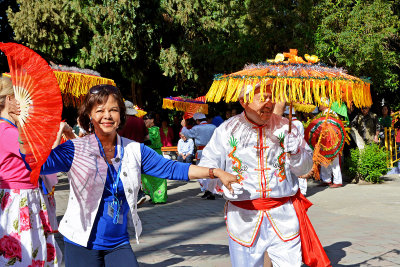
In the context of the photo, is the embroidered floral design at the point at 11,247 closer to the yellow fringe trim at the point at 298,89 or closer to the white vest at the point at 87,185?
the white vest at the point at 87,185

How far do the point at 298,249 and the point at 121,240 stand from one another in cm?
139

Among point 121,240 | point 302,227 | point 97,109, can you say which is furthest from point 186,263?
point 97,109

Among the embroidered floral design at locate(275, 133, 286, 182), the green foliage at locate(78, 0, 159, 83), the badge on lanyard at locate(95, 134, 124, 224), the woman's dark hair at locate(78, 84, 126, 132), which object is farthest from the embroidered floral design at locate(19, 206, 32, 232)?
the green foliage at locate(78, 0, 159, 83)

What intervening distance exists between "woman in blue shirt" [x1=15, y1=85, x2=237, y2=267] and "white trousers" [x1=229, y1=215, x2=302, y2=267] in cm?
71

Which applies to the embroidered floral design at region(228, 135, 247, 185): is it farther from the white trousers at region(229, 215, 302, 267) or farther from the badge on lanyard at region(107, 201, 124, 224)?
the badge on lanyard at region(107, 201, 124, 224)

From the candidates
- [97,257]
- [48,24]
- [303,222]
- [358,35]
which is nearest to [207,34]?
[48,24]

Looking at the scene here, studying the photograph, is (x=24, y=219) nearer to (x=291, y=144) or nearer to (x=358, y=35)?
(x=291, y=144)

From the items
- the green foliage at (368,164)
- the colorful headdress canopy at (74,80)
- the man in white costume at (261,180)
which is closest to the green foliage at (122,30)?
the green foliage at (368,164)

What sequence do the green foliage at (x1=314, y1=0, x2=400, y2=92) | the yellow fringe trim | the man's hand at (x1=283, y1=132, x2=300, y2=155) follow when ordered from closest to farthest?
the yellow fringe trim
the man's hand at (x1=283, y1=132, x2=300, y2=155)
the green foliage at (x1=314, y1=0, x2=400, y2=92)

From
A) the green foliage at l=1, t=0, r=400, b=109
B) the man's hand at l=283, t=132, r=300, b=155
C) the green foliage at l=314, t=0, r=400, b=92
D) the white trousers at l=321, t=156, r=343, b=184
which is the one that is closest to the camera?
the man's hand at l=283, t=132, r=300, b=155

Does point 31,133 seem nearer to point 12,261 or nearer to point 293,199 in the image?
point 12,261

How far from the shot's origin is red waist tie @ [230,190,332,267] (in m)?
3.49

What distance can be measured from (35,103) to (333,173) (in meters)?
9.73

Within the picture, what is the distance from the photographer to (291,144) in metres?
3.58
